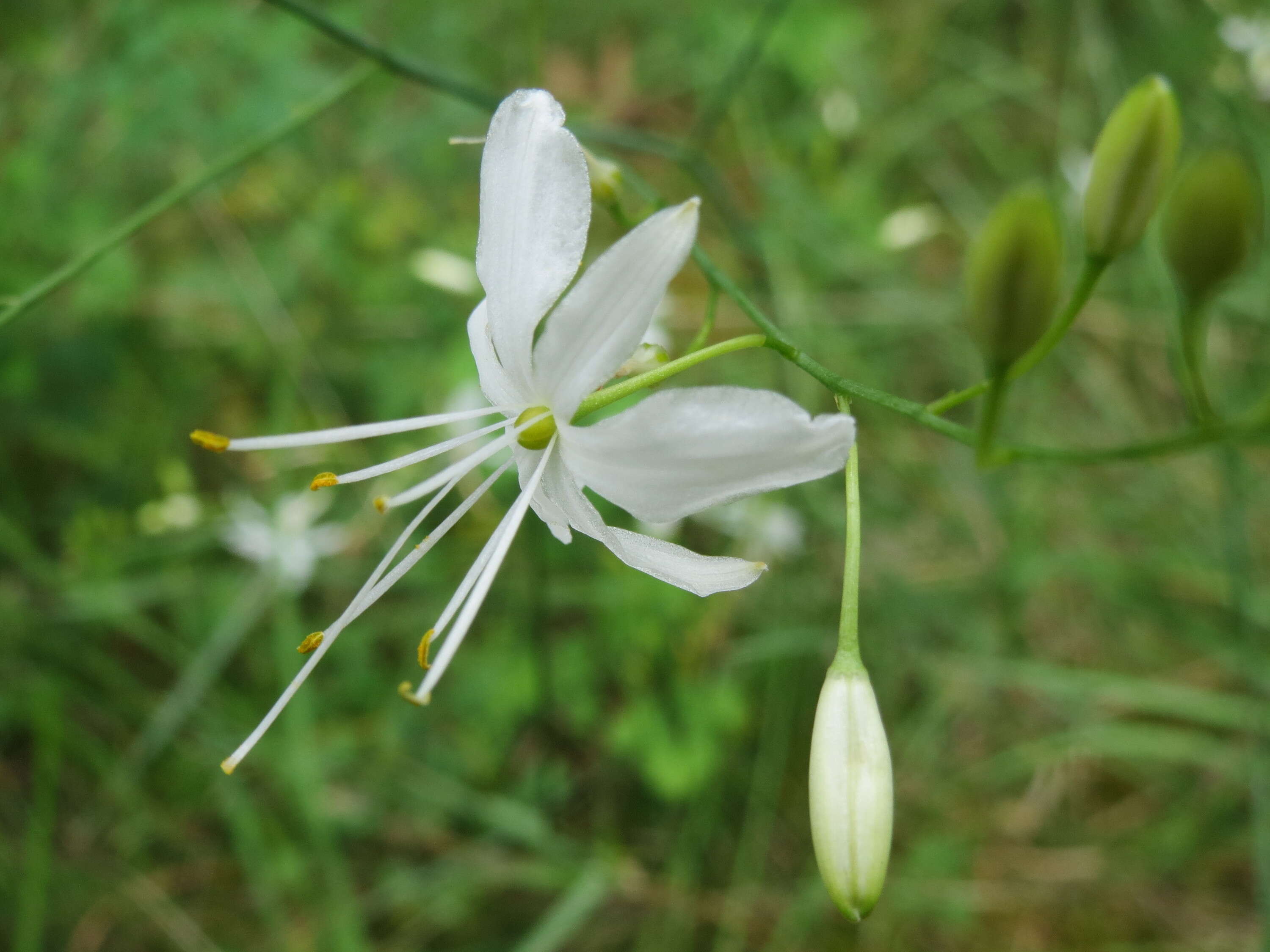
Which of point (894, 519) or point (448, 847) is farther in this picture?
point (894, 519)

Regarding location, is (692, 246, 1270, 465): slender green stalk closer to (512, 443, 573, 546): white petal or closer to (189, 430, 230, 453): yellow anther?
(512, 443, 573, 546): white petal

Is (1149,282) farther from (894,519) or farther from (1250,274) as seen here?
(894,519)

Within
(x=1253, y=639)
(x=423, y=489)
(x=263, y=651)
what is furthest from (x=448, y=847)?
(x=1253, y=639)

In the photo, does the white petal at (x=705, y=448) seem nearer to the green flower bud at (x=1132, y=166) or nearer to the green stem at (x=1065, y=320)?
the green stem at (x=1065, y=320)

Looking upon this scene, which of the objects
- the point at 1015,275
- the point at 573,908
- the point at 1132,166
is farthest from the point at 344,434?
the point at 573,908

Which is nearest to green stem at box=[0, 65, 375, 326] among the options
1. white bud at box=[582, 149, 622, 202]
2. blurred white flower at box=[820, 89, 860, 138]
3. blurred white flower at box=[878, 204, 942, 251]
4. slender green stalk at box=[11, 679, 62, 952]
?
white bud at box=[582, 149, 622, 202]

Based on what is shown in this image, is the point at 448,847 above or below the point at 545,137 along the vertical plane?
below

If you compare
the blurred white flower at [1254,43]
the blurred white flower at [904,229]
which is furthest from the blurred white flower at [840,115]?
the blurred white flower at [1254,43]
